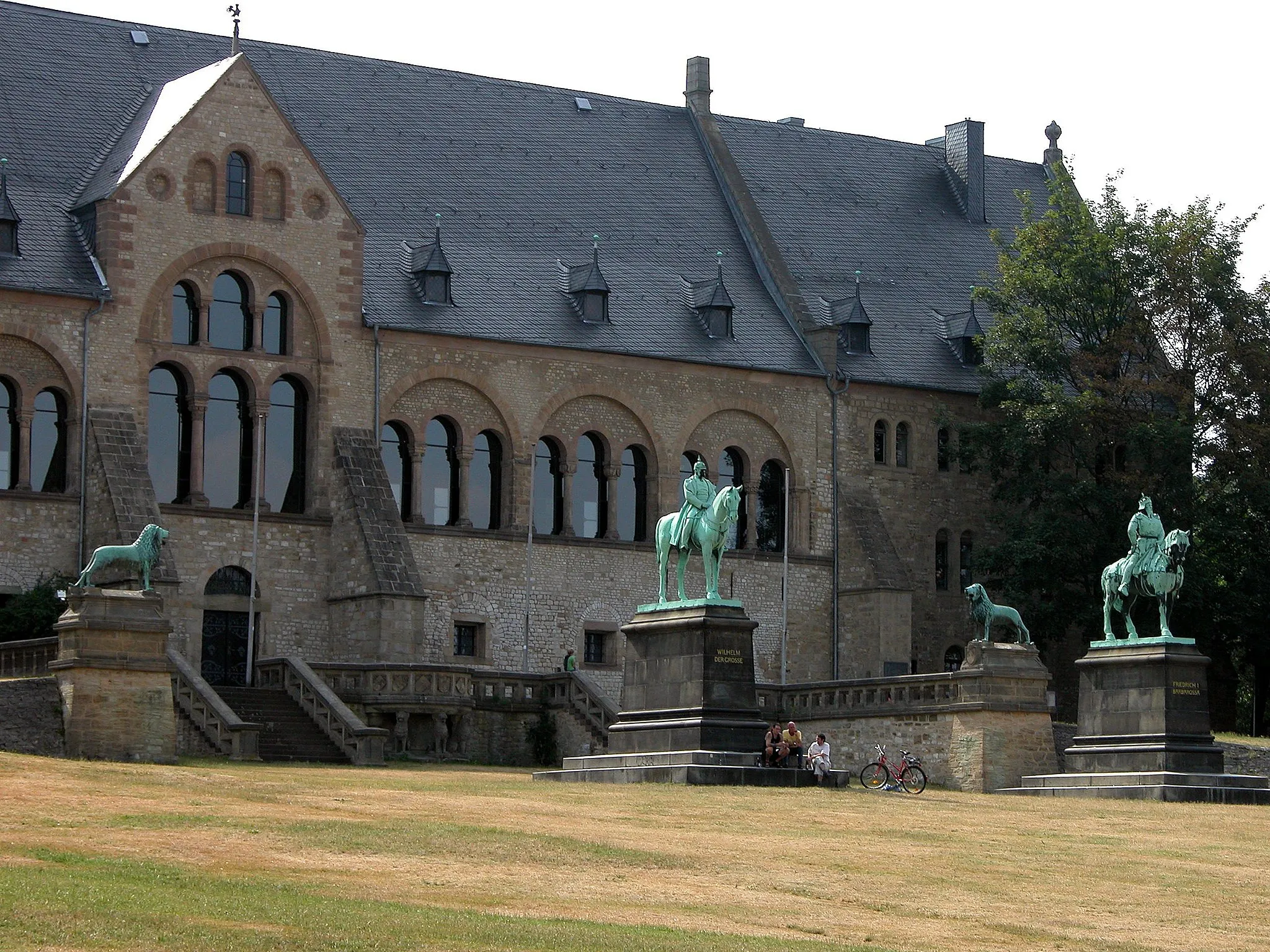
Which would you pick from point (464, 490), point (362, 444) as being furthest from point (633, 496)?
point (362, 444)

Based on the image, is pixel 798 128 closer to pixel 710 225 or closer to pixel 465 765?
pixel 710 225

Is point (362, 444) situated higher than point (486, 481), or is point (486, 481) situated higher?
point (362, 444)

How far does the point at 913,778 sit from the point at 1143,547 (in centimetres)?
709

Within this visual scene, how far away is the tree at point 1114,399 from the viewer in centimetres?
6650

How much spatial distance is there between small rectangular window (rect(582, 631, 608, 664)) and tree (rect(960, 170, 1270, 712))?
10.5 meters

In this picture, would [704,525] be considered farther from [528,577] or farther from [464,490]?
[528,577]

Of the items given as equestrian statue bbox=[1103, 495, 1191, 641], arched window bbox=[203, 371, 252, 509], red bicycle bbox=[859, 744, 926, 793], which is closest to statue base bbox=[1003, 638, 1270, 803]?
equestrian statue bbox=[1103, 495, 1191, 641]

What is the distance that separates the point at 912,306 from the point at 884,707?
20.1 m

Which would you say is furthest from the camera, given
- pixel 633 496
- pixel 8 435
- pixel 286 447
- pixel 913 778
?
pixel 633 496

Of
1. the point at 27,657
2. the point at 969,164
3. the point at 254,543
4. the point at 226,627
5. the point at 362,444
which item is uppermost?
the point at 969,164

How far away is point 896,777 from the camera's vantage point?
161ft

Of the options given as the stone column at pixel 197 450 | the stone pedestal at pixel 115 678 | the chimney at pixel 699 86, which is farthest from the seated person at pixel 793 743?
the chimney at pixel 699 86

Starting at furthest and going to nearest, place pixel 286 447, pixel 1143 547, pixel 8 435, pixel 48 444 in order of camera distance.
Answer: pixel 286 447 < pixel 48 444 < pixel 8 435 < pixel 1143 547

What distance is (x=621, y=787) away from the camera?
4362cm
